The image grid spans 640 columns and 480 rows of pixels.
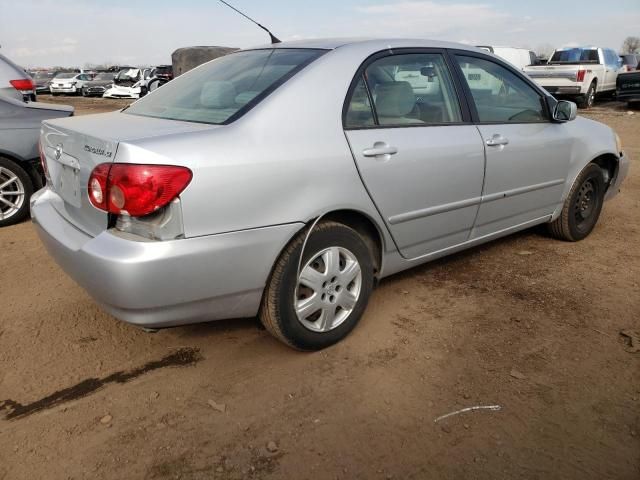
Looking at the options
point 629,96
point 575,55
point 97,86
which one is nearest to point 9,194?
point 629,96

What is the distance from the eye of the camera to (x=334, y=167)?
258 cm

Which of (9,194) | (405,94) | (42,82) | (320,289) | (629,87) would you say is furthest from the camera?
(42,82)

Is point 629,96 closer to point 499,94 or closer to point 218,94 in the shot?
point 499,94

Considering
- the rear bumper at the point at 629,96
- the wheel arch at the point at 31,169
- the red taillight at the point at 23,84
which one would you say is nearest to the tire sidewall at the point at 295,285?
the wheel arch at the point at 31,169

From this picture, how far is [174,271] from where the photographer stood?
7.10 feet

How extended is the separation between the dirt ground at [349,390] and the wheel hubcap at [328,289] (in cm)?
19

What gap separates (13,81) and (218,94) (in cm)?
526

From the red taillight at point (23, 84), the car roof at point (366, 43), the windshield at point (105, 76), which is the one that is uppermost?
the car roof at point (366, 43)

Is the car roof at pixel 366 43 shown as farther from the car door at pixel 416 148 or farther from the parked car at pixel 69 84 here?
the parked car at pixel 69 84

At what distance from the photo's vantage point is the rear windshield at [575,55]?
16.5m

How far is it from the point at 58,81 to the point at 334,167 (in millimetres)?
32328

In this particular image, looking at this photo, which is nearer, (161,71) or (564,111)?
(564,111)

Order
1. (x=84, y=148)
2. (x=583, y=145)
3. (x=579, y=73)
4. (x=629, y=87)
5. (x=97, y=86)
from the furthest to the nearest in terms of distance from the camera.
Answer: (x=97, y=86) → (x=629, y=87) → (x=579, y=73) → (x=583, y=145) → (x=84, y=148)

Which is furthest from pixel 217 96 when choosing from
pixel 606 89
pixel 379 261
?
pixel 606 89
